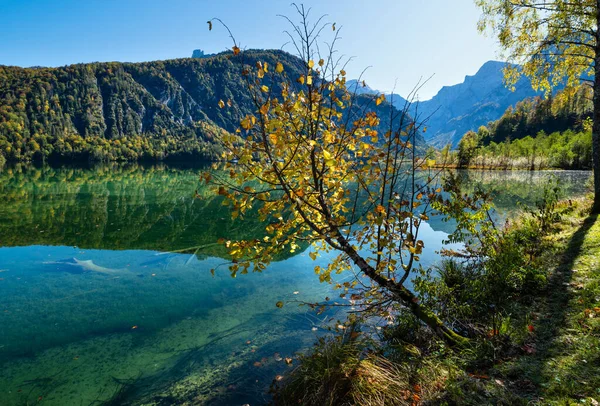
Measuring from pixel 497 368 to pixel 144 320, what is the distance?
8.43 meters

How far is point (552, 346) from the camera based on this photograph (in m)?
4.53

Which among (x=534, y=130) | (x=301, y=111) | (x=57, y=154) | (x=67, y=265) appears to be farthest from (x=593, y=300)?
(x=57, y=154)

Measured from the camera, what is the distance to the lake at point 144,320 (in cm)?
616

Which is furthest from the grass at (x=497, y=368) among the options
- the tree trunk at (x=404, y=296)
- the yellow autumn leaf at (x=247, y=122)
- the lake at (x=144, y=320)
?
the yellow autumn leaf at (x=247, y=122)

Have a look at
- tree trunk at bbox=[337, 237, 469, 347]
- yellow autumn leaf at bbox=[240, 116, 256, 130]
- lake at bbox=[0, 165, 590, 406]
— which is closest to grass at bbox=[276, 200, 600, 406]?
tree trunk at bbox=[337, 237, 469, 347]

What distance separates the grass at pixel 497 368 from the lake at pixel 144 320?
1577 mm

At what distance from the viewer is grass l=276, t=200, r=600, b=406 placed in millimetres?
3775

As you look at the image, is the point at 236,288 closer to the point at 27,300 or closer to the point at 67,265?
the point at 27,300

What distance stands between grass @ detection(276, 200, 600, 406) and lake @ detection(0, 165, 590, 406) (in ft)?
5.17

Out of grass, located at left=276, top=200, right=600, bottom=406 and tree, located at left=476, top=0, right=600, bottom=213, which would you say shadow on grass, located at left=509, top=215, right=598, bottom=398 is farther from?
tree, located at left=476, top=0, right=600, bottom=213

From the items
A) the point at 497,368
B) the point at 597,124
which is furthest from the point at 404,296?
the point at 597,124

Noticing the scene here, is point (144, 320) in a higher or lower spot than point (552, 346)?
lower

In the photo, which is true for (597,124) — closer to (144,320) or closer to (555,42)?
(555,42)

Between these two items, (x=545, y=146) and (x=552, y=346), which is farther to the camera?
(x=545, y=146)
